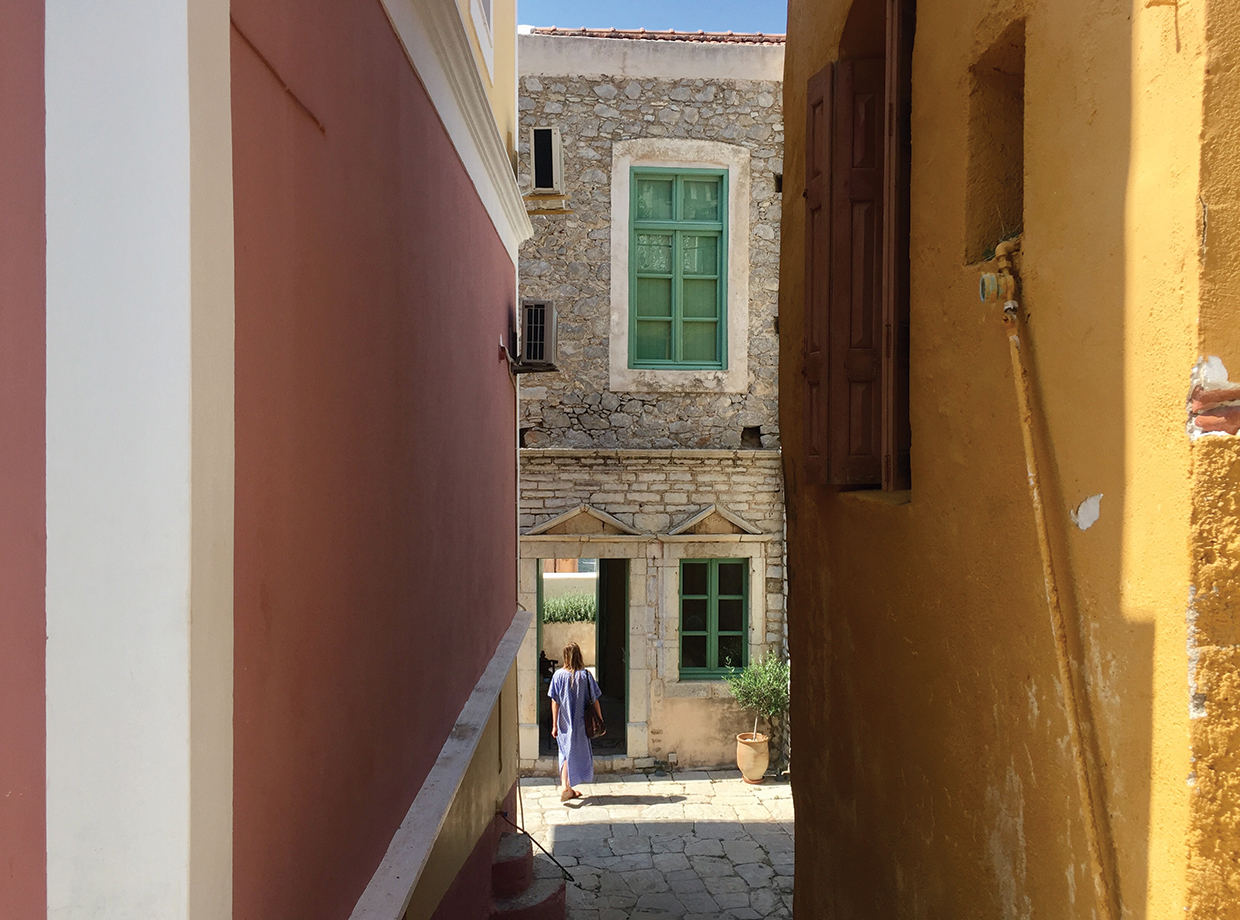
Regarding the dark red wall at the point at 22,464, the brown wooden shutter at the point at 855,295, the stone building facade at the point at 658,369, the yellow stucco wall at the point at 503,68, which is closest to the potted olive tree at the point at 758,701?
the stone building facade at the point at 658,369

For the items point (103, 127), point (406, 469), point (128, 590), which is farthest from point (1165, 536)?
point (406, 469)

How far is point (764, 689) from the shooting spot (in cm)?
1005

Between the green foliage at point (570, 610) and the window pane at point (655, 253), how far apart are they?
244 inches

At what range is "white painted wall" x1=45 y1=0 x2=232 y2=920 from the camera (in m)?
1.49

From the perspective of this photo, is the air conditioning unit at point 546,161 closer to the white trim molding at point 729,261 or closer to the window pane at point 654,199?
the white trim molding at point 729,261

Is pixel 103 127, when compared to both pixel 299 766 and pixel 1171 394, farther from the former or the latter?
pixel 1171 394

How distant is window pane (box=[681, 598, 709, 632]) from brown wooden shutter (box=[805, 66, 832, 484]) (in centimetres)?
665

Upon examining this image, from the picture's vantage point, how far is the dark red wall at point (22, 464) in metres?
1.41

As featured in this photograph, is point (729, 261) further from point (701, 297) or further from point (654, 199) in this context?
point (654, 199)

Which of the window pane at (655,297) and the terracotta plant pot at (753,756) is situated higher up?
the window pane at (655,297)

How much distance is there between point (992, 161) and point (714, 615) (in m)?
8.14

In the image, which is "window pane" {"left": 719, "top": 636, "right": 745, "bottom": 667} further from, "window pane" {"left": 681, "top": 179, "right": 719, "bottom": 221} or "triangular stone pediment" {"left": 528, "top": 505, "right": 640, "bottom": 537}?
"window pane" {"left": 681, "top": 179, "right": 719, "bottom": 221}

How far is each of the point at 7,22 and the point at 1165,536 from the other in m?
2.23

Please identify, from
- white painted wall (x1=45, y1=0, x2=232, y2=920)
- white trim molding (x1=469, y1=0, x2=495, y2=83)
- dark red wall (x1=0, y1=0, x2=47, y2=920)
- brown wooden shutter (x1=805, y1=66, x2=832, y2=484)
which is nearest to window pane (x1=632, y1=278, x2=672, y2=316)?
white trim molding (x1=469, y1=0, x2=495, y2=83)
